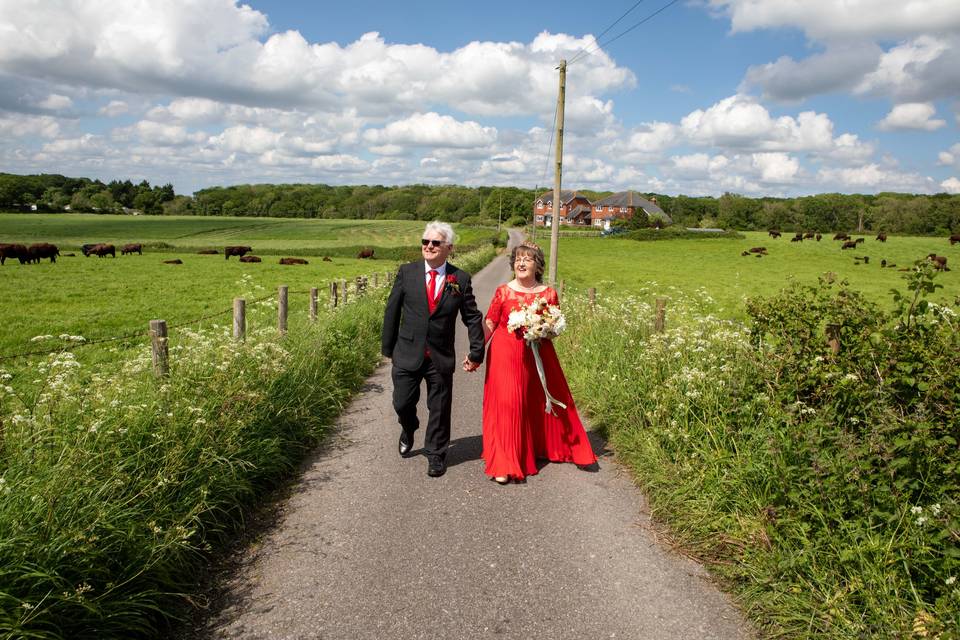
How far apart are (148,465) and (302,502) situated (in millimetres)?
1163

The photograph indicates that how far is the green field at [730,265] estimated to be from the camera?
31.4 meters

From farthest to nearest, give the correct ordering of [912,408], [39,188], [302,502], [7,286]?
[39,188] < [7,286] < [302,502] < [912,408]

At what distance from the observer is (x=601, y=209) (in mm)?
123500

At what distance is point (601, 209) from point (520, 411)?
405 ft

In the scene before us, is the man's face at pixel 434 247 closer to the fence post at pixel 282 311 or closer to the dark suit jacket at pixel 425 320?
the dark suit jacket at pixel 425 320

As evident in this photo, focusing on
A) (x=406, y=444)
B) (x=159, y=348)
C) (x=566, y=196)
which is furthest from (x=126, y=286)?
(x=566, y=196)

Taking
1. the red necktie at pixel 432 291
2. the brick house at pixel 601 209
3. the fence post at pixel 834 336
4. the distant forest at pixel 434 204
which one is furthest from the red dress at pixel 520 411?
the brick house at pixel 601 209

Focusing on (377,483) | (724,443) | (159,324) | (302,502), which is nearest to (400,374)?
(377,483)

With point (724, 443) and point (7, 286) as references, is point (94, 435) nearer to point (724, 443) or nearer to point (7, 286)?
point (724, 443)

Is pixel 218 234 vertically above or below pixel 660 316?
above

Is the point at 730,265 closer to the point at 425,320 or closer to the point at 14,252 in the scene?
the point at 425,320

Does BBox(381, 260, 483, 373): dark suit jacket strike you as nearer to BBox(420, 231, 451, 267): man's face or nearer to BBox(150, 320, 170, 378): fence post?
BBox(420, 231, 451, 267): man's face

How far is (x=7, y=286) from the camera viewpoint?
2527 centimetres

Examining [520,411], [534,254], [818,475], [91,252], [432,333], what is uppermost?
[534,254]
